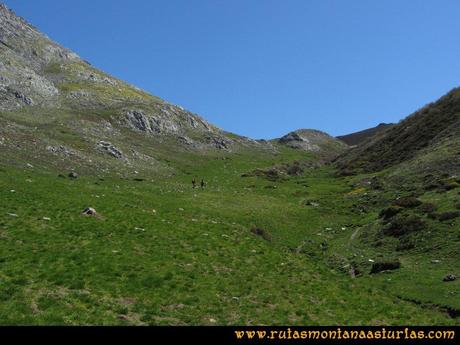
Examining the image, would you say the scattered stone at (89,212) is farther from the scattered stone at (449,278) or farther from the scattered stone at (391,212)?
the scattered stone at (391,212)

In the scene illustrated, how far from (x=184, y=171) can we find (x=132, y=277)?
60.5 m

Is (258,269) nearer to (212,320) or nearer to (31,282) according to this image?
(212,320)

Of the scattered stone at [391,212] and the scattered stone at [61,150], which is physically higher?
the scattered stone at [61,150]

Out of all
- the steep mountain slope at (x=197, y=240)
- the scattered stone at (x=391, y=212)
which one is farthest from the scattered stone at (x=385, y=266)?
the scattered stone at (x=391, y=212)

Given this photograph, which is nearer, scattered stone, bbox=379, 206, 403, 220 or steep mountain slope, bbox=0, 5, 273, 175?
scattered stone, bbox=379, 206, 403, 220

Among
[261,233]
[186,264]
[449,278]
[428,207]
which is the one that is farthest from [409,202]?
[186,264]

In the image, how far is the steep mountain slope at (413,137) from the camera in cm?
8695

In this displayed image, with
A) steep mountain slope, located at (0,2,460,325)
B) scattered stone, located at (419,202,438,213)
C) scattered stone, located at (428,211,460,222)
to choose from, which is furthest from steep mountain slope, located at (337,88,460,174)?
scattered stone, located at (428,211,460,222)

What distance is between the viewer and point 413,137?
95625 millimetres

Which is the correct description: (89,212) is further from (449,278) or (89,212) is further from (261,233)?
(449,278)

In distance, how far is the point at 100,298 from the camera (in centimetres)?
2220

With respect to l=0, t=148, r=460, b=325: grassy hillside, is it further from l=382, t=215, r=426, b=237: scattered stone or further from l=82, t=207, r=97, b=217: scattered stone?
l=382, t=215, r=426, b=237: scattered stone

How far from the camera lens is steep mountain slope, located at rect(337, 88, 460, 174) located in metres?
86.9
